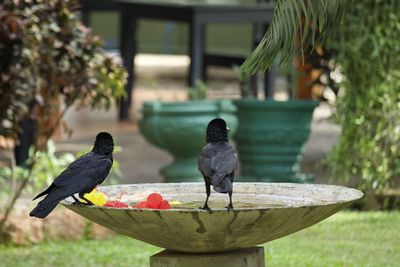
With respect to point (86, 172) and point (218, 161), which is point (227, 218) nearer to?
point (218, 161)

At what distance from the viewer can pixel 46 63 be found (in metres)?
7.21

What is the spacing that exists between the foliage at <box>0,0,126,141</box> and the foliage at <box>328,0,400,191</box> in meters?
2.10

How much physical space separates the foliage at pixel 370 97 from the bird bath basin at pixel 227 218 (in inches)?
169

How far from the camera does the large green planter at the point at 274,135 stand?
9.04m

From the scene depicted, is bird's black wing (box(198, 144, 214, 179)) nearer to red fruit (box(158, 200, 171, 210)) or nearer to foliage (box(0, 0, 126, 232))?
red fruit (box(158, 200, 171, 210))

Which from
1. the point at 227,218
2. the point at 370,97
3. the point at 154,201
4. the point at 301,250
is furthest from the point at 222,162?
the point at 370,97

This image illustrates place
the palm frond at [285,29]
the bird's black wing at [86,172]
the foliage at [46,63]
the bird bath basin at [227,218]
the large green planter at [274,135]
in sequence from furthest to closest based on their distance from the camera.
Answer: the large green planter at [274,135]
the foliage at [46,63]
the palm frond at [285,29]
the bird's black wing at [86,172]
the bird bath basin at [227,218]

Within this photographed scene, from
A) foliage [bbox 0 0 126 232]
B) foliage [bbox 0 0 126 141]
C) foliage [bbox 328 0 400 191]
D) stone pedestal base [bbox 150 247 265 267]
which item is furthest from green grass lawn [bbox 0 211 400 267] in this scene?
stone pedestal base [bbox 150 247 265 267]

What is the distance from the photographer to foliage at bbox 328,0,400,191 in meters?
8.55

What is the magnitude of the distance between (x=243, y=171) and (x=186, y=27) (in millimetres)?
5546

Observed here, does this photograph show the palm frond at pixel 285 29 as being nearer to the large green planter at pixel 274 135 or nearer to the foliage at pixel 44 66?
the foliage at pixel 44 66

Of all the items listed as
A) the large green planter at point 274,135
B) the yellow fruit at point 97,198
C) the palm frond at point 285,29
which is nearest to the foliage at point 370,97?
the large green planter at point 274,135

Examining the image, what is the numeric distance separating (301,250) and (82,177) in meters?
3.51

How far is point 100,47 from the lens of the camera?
750cm
